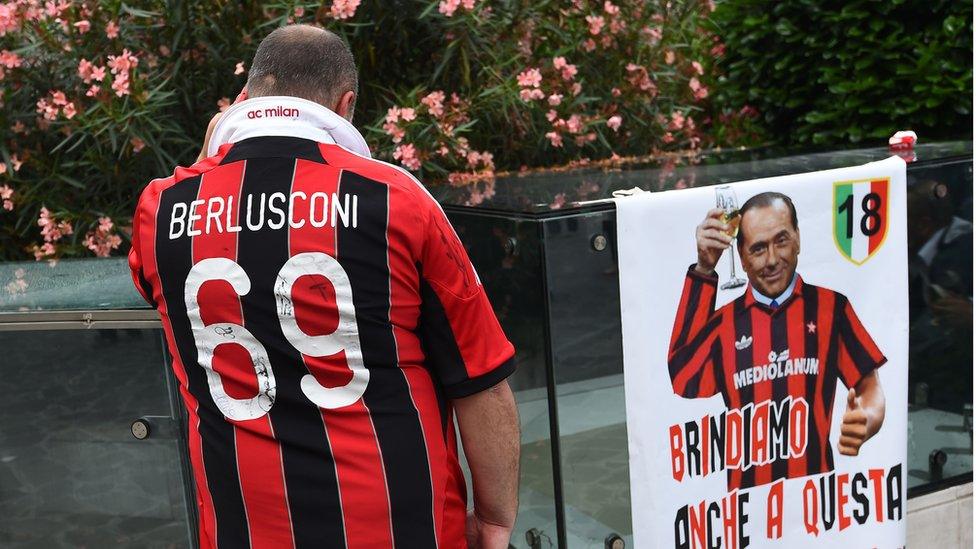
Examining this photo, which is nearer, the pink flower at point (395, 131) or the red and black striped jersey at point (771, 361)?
the red and black striped jersey at point (771, 361)

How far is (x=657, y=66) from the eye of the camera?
4.61 metres

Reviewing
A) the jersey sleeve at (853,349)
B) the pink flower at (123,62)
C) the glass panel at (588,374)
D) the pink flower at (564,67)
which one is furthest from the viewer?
the pink flower at (564,67)

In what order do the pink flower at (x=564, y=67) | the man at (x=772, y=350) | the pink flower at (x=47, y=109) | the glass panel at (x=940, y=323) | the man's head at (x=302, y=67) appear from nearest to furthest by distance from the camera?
the man's head at (x=302, y=67), the man at (x=772, y=350), the glass panel at (x=940, y=323), the pink flower at (x=47, y=109), the pink flower at (x=564, y=67)

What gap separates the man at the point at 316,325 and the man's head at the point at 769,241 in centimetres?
97

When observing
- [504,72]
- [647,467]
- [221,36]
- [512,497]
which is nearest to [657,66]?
[504,72]

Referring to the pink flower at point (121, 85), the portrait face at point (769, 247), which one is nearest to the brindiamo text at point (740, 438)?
the portrait face at point (769, 247)

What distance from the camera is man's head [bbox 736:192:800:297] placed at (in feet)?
9.09

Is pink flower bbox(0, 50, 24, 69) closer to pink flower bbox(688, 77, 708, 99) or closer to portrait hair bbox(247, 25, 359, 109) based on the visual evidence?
portrait hair bbox(247, 25, 359, 109)

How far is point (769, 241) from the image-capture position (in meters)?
2.81

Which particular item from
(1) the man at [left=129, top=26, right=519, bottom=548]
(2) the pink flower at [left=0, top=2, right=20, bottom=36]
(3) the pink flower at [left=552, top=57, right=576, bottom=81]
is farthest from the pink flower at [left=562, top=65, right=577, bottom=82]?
(1) the man at [left=129, top=26, right=519, bottom=548]

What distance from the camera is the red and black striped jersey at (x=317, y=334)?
1887 millimetres

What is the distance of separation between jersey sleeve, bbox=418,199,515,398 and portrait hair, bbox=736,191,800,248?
3.15 feet

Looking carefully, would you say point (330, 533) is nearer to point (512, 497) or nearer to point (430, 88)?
point (512, 497)

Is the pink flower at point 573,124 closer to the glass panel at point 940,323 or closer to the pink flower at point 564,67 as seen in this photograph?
the pink flower at point 564,67
